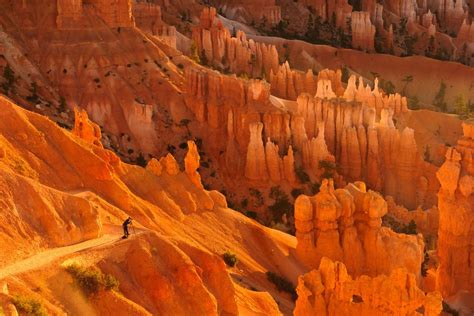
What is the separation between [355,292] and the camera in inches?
731

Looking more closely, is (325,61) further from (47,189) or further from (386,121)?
(47,189)

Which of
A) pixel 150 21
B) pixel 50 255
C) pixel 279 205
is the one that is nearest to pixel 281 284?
pixel 50 255

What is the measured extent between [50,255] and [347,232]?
14.2 metres

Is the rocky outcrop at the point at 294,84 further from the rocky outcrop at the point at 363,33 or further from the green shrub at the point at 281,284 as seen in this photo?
the green shrub at the point at 281,284

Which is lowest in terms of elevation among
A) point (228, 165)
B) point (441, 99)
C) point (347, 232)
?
point (441, 99)

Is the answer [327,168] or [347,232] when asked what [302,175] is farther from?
[347,232]

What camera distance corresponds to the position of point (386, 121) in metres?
46.0

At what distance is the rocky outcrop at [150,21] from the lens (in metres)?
57.1

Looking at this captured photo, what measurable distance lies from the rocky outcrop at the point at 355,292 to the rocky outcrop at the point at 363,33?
219ft

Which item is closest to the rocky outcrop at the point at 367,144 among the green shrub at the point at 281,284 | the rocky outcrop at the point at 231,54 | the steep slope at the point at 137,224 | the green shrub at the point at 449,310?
Answer: the steep slope at the point at 137,224

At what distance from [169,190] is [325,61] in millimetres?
53233

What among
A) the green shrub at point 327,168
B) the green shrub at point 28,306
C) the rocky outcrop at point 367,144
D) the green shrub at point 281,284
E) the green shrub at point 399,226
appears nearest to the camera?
the green shrub at point 28,306

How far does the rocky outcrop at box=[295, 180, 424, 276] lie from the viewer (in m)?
26.6

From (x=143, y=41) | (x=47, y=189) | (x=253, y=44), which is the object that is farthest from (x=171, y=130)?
(x=47, y=189)
